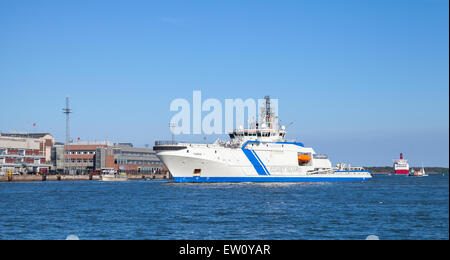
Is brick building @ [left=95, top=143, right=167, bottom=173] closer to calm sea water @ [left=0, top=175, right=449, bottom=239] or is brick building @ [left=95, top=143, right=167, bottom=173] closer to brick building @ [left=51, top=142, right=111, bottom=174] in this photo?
brick building @ [left=51, top=142, right=111, bottom=174]

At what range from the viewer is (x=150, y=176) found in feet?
528

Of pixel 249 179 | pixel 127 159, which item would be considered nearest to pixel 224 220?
pixel 249 179

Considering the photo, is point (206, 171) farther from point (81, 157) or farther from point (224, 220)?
point (81, 157)

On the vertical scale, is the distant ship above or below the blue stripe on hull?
above

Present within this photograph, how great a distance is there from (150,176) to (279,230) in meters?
134

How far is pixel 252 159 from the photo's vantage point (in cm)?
Answer: 8181

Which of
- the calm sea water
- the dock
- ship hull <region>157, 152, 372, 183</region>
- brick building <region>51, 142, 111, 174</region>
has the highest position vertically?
brick building <region>51, 142, 111, 174</region>

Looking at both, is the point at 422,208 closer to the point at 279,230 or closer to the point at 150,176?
the point at 279,230

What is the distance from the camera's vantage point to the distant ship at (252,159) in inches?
A: 3063

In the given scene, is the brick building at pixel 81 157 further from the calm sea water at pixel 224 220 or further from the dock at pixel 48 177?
the calm sea water at pixel 224 220

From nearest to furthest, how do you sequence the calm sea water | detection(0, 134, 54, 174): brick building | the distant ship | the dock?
the calm sea water
the distant ship
the dock
detection(0, 134, 54, 174): brick building

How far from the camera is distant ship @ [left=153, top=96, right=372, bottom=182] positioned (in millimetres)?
77812

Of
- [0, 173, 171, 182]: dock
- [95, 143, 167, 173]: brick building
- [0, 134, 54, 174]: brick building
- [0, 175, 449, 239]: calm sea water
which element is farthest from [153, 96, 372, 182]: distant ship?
[95, 143, 167, 173]: brick building
